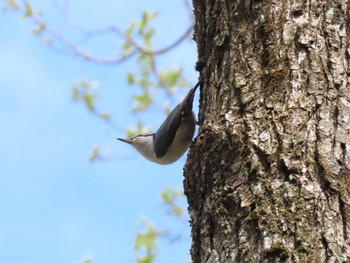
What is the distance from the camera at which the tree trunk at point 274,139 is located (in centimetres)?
195

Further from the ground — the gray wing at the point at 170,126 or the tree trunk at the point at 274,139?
the gray wing at the point at 170,126

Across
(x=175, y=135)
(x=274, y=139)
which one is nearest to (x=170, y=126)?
(x=175, y=135)

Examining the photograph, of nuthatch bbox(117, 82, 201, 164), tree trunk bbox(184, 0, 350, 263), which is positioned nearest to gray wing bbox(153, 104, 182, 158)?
nuthatch bbox(117, 82, 201, 164)

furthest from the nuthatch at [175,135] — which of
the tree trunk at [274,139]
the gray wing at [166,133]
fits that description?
the tree trunk at [274,139]

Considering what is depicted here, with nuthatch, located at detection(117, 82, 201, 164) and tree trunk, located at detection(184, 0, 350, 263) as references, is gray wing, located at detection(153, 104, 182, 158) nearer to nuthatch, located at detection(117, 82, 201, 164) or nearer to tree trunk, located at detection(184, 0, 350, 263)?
nuthatch, located at detection(117, 82, 201, 164)

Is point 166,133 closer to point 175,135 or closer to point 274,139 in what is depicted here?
point 175,135

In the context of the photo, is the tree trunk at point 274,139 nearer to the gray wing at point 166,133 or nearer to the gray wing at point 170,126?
the gray wing at point 170,126

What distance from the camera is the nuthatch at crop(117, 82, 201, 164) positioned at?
154 inches

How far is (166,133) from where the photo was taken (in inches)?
162

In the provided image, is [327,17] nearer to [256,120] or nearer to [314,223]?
[256,120]

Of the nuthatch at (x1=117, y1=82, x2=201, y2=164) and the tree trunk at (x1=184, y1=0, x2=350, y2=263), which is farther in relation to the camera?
the nuthatch at (x1=117, y1=82, x2=201, y2=164)

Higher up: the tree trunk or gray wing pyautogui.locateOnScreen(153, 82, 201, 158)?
gray wing pyautogui.locateOnScreen(153, 82, 201, 158)

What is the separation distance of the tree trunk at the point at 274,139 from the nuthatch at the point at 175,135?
45.6 inches

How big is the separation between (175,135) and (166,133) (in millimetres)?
87
